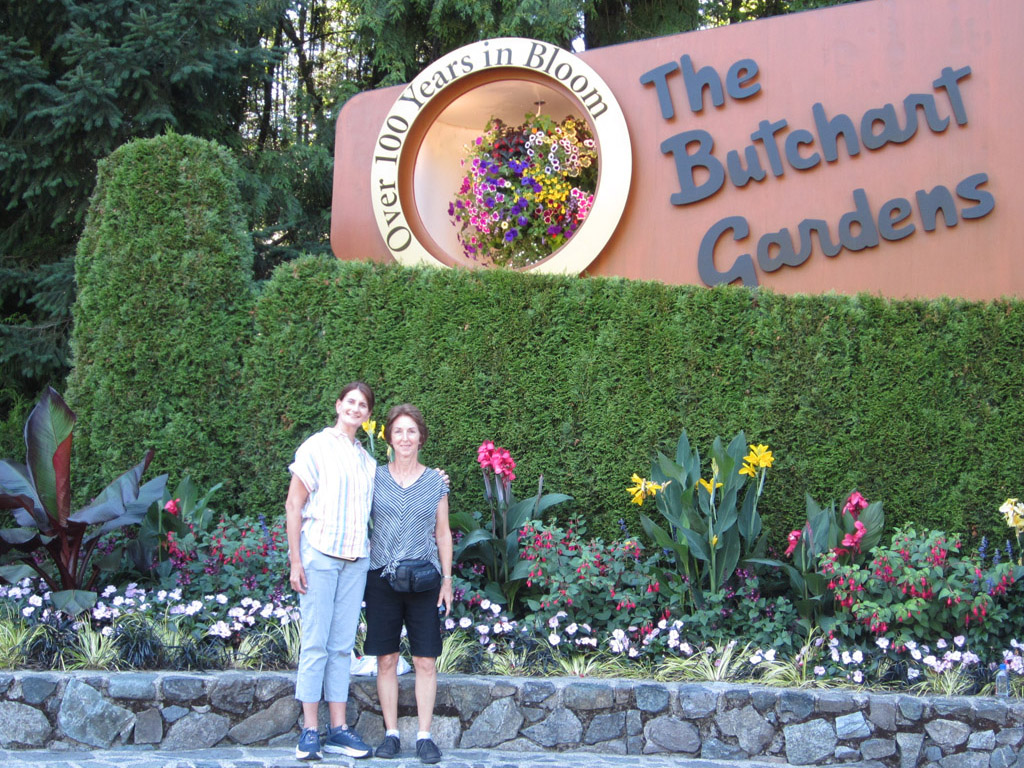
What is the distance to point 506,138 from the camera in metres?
6.57

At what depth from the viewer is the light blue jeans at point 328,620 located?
332 centimetres

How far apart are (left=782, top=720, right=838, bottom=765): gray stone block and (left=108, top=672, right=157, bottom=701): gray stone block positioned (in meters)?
2.58

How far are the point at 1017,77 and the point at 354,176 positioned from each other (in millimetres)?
4282

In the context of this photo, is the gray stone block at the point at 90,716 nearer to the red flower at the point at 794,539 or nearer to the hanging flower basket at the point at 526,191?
the red flower at the point at 794,539

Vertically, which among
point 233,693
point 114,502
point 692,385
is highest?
point 692,385

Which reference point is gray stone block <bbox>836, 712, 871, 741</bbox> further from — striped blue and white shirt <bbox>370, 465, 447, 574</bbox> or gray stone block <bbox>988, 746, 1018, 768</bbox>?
striped blue and white shirt <bbox>370, 465, 447, 574</bbox>

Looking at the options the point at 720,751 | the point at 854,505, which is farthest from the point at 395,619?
the point at 854,505

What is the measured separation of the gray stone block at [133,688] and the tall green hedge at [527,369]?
1.52m

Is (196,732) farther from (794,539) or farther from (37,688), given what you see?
(794,539)

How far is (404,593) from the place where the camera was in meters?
3.45

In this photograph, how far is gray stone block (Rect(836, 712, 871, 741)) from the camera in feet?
12.2

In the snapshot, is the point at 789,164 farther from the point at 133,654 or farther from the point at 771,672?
the point at 133,654

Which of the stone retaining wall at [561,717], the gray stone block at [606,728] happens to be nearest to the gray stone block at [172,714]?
the stone retaining wall at [561,717]

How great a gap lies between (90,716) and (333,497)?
140 cm
